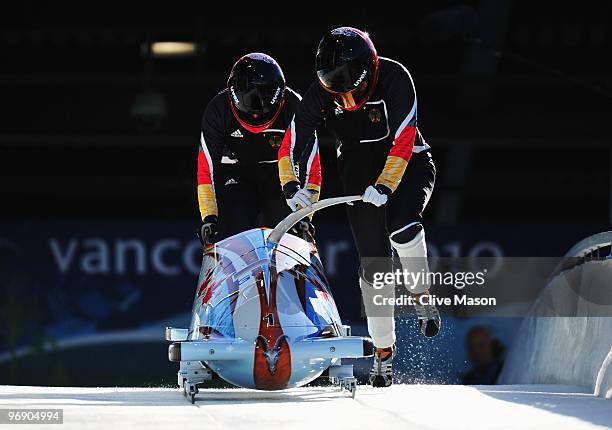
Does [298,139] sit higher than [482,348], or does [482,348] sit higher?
[298,139]

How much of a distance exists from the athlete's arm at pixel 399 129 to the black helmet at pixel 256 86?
590 millimetres

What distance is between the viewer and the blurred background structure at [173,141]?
41.9 ft

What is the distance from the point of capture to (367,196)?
22.4ft

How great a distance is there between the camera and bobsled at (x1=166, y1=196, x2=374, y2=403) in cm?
614

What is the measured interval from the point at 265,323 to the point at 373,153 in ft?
4.78

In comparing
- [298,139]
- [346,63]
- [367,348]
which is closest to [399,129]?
[346,63]

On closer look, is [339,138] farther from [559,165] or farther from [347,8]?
[559,165]

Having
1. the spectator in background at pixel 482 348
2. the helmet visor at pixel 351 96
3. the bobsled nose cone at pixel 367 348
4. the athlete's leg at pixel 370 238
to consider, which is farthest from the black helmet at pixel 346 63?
the spectator in background at pixel 482 348

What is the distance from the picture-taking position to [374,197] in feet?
22.4

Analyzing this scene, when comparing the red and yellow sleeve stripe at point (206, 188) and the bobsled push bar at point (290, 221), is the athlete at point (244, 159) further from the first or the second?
the bobsled push bar at point (290, 221)

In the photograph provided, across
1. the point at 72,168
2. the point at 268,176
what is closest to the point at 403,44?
the point at 72,168

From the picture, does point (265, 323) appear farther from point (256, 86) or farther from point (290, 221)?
point (256, 86)

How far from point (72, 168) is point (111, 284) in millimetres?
3342

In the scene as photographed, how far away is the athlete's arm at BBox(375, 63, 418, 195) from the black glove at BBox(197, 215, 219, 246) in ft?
3.09
